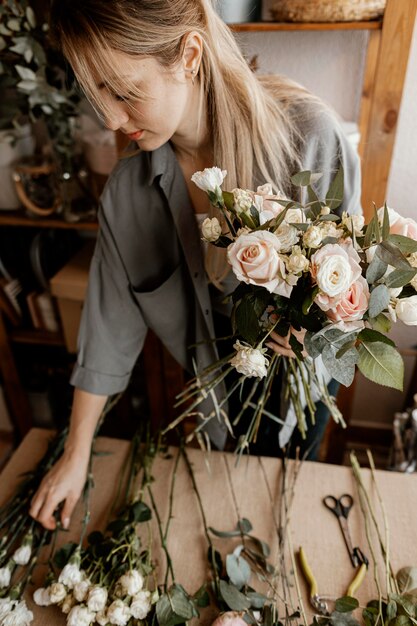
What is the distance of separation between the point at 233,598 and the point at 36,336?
1.36m

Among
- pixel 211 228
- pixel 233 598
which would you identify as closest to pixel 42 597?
pixel 233 598

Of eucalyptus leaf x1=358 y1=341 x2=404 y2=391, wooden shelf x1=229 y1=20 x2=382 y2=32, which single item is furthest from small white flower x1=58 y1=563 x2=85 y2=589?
wooden shelf x1=229 y1=20 x2=382 y2=32

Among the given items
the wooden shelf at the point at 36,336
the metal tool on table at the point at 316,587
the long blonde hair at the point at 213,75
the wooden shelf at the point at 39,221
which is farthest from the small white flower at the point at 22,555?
the wooden shelf at the point at 36,336

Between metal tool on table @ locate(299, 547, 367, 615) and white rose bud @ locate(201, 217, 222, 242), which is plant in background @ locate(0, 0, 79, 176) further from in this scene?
metal tool on table @ locate(299, 547, 367, 615)

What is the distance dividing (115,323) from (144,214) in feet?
0.83

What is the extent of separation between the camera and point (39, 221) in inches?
66.1

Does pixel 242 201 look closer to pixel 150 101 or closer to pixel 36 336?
pixel 150 101

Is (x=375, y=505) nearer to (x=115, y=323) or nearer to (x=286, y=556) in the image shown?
(x=286, y=556)

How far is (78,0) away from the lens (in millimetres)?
784

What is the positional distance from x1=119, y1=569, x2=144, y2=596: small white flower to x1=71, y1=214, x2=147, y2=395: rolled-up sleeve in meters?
0.41

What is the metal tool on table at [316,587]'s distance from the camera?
0.89 m

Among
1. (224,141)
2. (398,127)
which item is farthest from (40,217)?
(398,127)

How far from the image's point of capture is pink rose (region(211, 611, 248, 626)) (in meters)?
0.81

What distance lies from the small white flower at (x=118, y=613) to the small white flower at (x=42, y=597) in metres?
0.13
